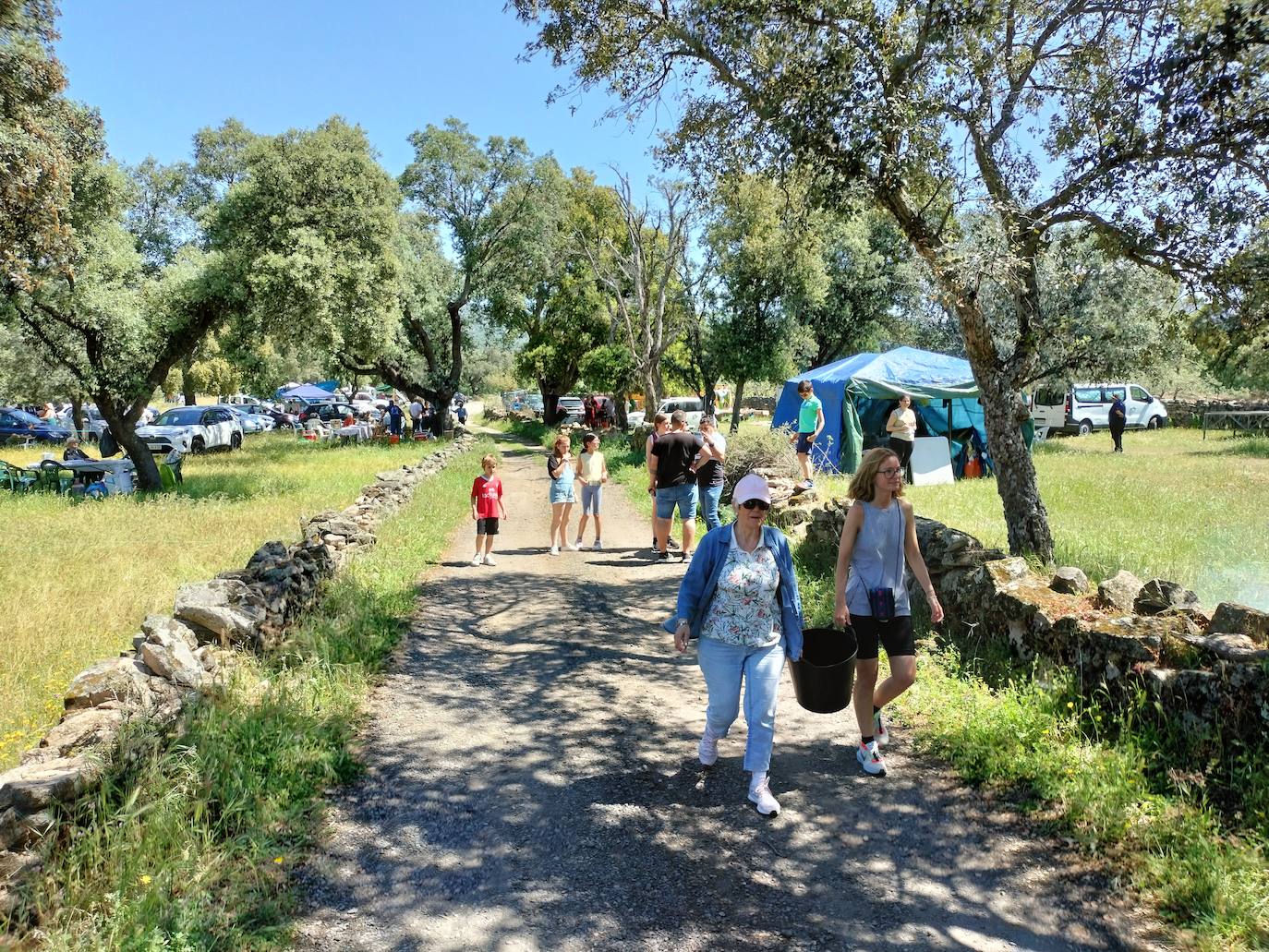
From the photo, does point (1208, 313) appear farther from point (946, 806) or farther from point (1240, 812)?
point (946, 806)

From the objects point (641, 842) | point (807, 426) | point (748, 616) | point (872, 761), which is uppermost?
point (807, 426)

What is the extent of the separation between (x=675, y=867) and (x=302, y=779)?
2092mm

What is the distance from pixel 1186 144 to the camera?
6293 millimetres

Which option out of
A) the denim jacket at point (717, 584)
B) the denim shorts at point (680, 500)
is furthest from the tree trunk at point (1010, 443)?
the denim jacket at point (717, 584)

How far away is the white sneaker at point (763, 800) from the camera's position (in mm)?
4020

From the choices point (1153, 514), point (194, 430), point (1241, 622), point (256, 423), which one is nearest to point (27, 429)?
point (194, 430)

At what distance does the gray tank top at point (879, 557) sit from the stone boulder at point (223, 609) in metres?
4.46

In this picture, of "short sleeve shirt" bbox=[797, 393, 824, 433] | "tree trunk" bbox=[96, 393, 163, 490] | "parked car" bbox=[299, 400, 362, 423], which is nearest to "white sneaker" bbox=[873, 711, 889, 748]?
"short sleeve shirt" bbox=[797, 393, 824, 433]

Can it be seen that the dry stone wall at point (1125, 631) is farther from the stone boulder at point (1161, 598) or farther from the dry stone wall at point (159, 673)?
the dry stone wall at point (159, 673)

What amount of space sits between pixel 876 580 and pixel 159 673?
4.31m

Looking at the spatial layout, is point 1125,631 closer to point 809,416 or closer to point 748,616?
point 748,616

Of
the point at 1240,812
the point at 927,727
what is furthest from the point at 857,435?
the point at 1240,812

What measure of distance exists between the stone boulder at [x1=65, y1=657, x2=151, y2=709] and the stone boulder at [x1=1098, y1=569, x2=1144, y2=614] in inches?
232

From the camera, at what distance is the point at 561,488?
10273mm
